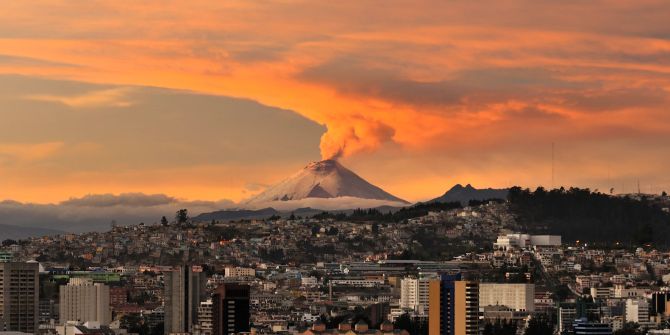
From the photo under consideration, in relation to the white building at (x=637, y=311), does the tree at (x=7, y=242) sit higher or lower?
higher

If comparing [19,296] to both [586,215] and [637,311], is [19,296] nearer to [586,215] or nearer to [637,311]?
[637,311]

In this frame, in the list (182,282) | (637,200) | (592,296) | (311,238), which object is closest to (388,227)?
(311,238)

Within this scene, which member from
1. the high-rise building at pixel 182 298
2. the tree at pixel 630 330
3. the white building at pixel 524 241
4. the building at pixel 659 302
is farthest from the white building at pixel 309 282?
the tree at pixel 630 330

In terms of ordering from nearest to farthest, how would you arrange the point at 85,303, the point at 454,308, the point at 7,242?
the point at 454,308 → the point at 85,303 → the point at 7,242

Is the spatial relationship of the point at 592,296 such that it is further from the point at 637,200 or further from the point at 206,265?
the point at 637,200

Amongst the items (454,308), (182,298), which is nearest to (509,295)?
(182,298)

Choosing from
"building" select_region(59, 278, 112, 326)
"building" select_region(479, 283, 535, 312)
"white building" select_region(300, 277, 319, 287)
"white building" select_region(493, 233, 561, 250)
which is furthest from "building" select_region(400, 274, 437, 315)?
"white building" select_region(493, 233, 561, 250)

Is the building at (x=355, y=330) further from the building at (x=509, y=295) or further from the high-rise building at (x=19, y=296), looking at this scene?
the building at (x=509, y=295)
